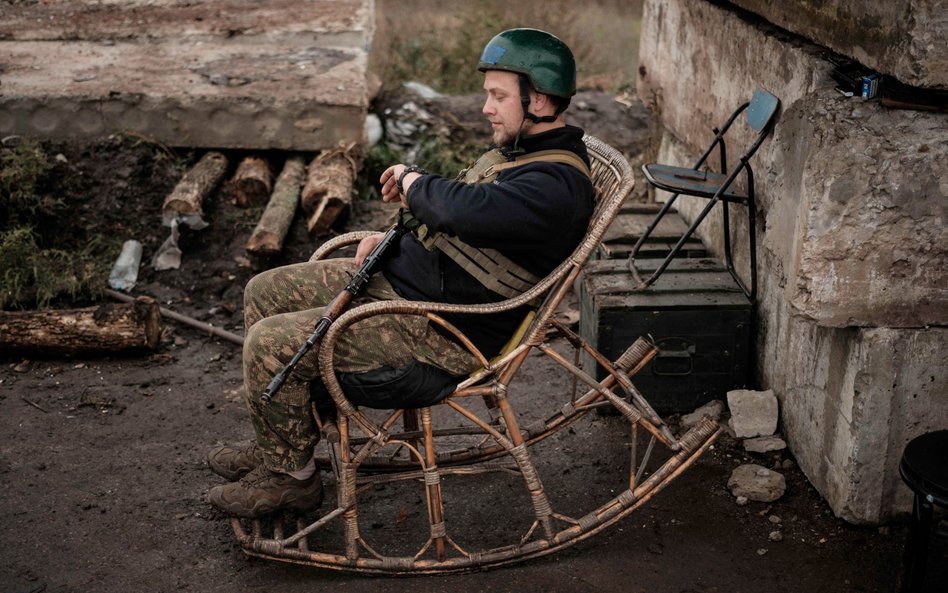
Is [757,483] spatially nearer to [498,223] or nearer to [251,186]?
[498,223]

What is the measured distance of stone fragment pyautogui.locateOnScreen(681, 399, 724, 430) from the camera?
16.9ft

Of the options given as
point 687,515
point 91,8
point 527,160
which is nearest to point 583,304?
point 687,515

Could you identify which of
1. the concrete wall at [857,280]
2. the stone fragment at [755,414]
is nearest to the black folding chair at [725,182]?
the concrete wall at [857,280]

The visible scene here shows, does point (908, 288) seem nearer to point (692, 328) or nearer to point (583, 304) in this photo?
point (692, 328)

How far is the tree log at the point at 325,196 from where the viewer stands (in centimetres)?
703

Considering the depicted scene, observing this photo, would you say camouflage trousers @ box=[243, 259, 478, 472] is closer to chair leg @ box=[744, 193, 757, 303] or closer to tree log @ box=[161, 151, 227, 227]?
chair leg @ box=[744, 193, 757, 303]

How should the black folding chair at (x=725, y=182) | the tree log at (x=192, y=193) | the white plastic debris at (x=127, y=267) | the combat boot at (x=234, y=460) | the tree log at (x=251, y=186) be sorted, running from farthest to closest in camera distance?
the tree log at (x=251, y=186) < the tree log at (x=192, y=193) < the white plastic debris at (x=127, y=267) < the black folding chair at (x=725, y=182) < the combat boot at (x=234, y=460)

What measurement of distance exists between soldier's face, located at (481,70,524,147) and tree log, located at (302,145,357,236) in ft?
10.9

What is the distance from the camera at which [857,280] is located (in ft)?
13.1

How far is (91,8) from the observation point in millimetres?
9094

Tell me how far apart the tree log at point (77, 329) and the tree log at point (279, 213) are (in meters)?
0.96

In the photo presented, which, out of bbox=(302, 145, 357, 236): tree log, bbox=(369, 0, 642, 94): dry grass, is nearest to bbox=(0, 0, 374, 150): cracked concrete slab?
bbox=(302, 145, 357, 236): tree log

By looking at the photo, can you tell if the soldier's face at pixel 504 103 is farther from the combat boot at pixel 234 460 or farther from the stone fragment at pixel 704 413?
the stone fragment at pixel 704 413

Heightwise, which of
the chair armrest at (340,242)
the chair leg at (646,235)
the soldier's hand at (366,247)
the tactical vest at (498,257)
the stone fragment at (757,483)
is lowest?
the stone fragment at (757,483)
